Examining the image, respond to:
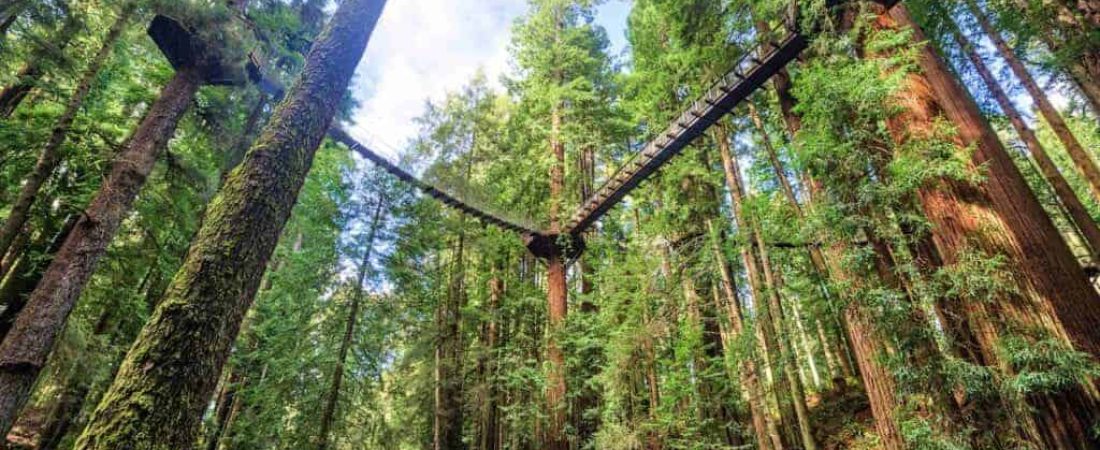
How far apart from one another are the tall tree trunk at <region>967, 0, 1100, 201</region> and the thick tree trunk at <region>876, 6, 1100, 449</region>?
4.95 metres

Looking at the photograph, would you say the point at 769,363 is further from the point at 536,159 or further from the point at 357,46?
the point at 536,159

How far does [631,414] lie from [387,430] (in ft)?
17.0

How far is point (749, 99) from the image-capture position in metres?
6.54

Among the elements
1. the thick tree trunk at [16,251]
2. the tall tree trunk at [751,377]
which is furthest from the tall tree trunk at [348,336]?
the tall tree trunk at [751,377]

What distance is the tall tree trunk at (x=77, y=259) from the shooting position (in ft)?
13.6

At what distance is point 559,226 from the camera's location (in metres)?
9.58

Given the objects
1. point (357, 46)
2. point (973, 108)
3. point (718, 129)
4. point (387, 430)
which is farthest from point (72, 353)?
point (973, 108)

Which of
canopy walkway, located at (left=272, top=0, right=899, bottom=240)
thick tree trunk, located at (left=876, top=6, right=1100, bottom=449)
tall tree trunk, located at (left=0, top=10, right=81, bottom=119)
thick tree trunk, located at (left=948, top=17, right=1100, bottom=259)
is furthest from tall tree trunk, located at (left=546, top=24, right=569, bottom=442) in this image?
tall tree trunk, located at (left=0, top=10, right=81, bottom=119)

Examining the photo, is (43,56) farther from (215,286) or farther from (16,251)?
(215,286)

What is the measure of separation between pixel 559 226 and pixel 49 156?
7569 millimetres

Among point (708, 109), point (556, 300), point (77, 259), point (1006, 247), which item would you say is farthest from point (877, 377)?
point (77, 259)

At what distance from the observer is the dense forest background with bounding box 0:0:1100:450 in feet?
9.04

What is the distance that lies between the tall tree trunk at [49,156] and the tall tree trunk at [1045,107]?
12.2 m

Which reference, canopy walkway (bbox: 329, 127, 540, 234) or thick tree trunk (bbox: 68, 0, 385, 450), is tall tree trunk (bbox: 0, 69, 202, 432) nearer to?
canopy walkway (bbox: 329, 127, 540, 234)
